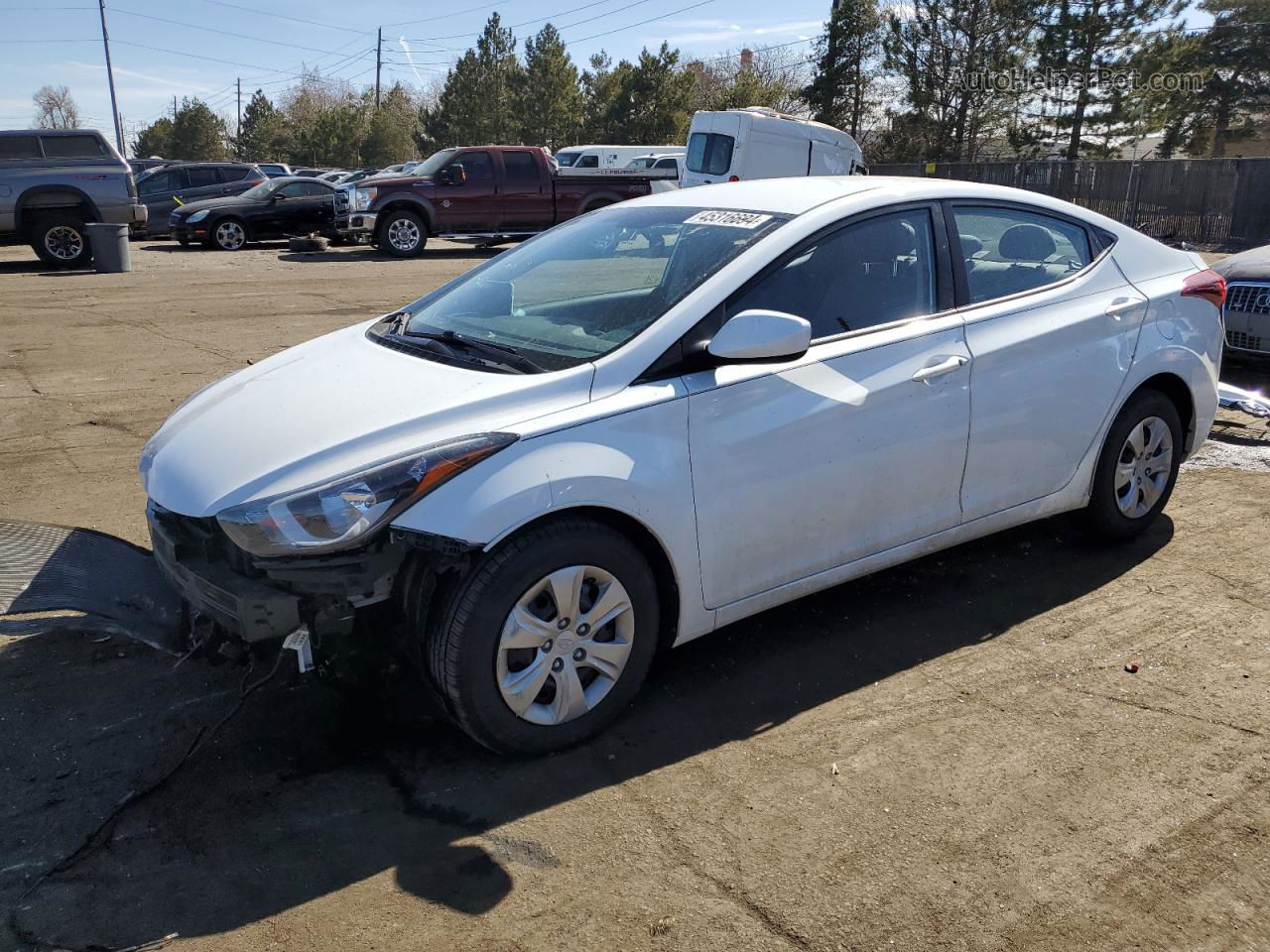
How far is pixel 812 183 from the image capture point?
4.28m

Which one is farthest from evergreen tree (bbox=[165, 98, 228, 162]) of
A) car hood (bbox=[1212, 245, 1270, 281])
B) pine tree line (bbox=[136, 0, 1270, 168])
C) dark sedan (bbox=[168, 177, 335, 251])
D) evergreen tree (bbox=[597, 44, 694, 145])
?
car hood (bbox=[1212, 245, 1270, 281])

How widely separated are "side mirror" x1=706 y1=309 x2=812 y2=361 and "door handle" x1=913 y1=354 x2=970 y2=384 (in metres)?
0.68

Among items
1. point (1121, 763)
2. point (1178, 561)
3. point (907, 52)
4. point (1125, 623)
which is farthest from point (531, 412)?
point (907, 52)

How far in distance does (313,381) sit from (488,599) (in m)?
1.23

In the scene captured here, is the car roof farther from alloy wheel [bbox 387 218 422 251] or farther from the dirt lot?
alloy wheel [bbox 387 218 422 251]

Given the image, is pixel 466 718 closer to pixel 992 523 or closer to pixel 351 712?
pixel 351 712

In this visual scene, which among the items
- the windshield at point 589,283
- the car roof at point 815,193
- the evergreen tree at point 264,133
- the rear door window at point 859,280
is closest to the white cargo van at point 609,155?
the car roof at point 815,193

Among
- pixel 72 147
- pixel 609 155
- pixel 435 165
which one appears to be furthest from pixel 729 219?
pixel 609 155

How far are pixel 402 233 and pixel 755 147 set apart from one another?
7.31 m

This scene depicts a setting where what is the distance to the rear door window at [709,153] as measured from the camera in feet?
68.8

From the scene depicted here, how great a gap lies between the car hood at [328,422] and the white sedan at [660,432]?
12mm

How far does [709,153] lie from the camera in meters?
21.4

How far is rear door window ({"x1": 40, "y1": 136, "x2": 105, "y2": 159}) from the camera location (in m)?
16.8

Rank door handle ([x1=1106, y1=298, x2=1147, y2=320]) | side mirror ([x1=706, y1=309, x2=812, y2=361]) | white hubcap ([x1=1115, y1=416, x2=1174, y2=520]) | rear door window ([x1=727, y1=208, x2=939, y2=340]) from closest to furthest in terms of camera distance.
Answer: side mirror ([x1=706, y1=309, x2=812, y2=361]) < rear door window ([x1=727, y1=208, x2=939, y2=340]) < door handle ([x1=1106, y1=298, x2=1147, y2=320]) < white hubcap ([x1=1115, y1=416, x2=1174, y2=520])
